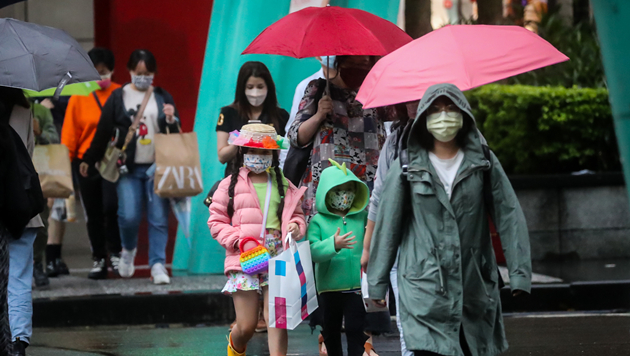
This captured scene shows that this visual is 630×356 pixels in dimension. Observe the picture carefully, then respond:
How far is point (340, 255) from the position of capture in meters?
5.44

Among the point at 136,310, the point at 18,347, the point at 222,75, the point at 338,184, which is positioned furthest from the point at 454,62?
the point at 222,75

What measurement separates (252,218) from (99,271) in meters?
4.11

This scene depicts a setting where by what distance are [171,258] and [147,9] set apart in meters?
2.67

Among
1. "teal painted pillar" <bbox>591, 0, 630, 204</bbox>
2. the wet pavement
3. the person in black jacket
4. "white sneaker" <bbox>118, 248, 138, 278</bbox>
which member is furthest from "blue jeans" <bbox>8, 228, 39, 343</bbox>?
"teal painted pillar" <bbox>591, 0, 630, 204</bbox>

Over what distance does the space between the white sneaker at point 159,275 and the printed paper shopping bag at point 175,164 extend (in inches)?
28.5

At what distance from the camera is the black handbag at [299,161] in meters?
6.09

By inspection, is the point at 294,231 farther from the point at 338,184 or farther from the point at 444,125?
the point at 444,125

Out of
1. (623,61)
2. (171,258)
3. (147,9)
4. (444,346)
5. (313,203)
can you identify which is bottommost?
(171,258)

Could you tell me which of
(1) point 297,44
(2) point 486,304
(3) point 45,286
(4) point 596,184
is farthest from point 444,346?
(4) point 596,184

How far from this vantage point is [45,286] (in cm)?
857

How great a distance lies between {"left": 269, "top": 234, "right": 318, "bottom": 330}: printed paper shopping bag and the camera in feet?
16.6

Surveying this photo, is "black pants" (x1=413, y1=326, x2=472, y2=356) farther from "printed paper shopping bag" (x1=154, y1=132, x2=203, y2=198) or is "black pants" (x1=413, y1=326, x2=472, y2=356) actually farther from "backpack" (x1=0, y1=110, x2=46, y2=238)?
"printed paper shopping bag" (x1=154, y1=132, x2=203, y2=198)

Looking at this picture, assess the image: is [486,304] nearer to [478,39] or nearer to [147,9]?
[478,39]

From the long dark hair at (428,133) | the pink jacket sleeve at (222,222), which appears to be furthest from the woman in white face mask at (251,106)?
the long dark hair at (428,133)
